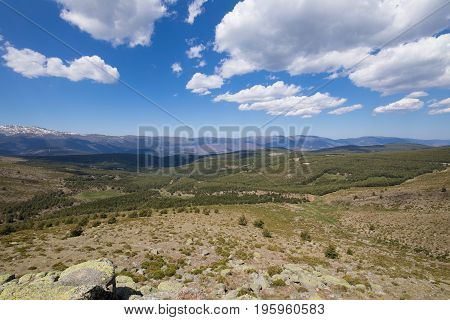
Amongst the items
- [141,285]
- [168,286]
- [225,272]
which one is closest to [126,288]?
[141,285]

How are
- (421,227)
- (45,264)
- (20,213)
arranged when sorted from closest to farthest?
(45,264)
(421,227)
(20,213)

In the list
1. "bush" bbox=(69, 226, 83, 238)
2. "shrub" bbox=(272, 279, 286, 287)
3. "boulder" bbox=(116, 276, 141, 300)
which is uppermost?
"boulder" bbox=(116, 276, 141, 300)

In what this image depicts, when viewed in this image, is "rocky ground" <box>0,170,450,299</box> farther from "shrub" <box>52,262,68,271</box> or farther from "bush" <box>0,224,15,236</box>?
"bush" <box>0,224,15,236</box>

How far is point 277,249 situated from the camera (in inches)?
1446

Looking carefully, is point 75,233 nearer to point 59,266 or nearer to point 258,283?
point 59,266

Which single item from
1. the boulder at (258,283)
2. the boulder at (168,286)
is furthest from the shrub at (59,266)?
the boulder at (258,283)

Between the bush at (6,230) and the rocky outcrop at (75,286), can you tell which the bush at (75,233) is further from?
the rocky outcrop at (75,286)

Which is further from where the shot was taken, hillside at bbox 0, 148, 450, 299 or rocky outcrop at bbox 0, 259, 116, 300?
hillside at bbox 0, 148, 450, 299

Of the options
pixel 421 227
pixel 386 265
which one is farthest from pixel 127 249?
pixel 421 227

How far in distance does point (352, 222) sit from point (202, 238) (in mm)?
47890

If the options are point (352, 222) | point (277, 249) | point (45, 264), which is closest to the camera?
point (45, 264)

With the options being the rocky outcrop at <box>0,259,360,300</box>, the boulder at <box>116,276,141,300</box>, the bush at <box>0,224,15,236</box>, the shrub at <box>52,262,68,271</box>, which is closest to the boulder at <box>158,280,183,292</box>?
the rocky outcrop at <box>0,259,360,300</box>
